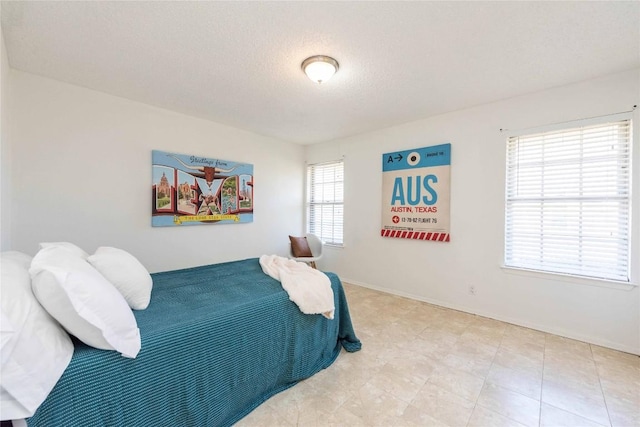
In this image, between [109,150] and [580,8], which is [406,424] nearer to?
[580,8]

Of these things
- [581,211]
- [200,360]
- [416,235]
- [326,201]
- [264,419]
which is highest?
[326,201]

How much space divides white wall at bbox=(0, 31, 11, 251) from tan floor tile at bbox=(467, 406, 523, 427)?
3.51 meters

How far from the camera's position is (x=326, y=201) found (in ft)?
16.2

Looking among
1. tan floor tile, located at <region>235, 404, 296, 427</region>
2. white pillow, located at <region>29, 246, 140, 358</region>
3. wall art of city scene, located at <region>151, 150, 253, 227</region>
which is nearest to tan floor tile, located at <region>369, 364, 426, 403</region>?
tan floor tile, located at <region>235, 404, 296, 427</region>

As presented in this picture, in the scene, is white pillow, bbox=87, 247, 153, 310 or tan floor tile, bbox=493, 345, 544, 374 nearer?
white pillow, bbox=87, 247, 153, 310

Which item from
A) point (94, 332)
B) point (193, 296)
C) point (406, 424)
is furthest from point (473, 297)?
point (94, 332)

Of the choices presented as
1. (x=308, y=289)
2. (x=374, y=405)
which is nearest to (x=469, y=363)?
(x=374, y=405)

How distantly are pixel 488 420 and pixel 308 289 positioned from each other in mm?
1337

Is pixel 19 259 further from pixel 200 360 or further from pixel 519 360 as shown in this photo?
pixel 519 360

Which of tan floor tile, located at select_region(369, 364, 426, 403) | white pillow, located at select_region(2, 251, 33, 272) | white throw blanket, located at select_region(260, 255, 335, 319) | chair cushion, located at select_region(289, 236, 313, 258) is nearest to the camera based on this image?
white pillow, located at select_region(2, 251, 33, 272)

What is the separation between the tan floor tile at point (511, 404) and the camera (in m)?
1.63

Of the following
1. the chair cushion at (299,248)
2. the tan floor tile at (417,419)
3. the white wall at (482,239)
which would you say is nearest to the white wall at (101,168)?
the chair cushion at (299,248)

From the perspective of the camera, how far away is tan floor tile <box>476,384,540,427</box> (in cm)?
163

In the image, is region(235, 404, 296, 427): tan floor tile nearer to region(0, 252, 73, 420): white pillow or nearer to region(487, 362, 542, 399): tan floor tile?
region(0, 252, 73, 420): white pillow
